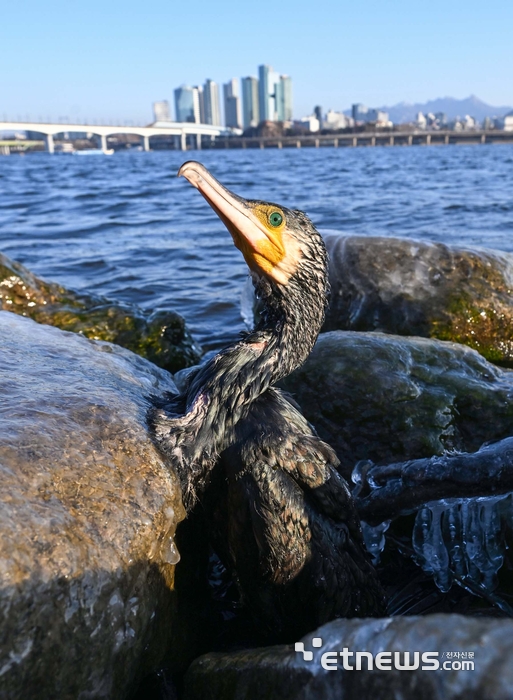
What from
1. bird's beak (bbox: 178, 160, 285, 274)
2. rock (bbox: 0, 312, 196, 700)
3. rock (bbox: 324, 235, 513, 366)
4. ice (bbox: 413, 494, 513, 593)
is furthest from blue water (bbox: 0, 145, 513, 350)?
rock (bbox: 0, 312, 196, 700)

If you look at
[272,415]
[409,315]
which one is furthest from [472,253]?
[272,415]

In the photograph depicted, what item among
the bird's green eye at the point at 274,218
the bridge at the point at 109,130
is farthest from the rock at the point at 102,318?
the bridge at the point at 109,130

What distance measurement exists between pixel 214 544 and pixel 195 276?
8007 mm

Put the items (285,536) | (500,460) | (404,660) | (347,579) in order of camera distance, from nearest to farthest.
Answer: (404,660) → (285,536) → (347,579) → (500,460)

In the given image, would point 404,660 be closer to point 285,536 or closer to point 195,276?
point 285,536

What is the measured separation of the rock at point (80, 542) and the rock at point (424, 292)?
3.80 m

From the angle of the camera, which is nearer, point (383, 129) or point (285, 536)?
point (285, 536)

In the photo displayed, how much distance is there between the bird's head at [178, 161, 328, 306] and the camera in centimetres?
266

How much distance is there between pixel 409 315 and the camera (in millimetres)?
5832

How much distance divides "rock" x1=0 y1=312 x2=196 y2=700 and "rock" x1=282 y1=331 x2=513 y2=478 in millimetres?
1572

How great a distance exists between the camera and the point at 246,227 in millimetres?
2656

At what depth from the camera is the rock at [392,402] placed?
3.71 metres

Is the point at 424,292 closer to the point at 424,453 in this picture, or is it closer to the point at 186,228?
the point at 424,453

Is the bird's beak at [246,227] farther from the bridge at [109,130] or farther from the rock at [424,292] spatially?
the bridge at [109,130]
